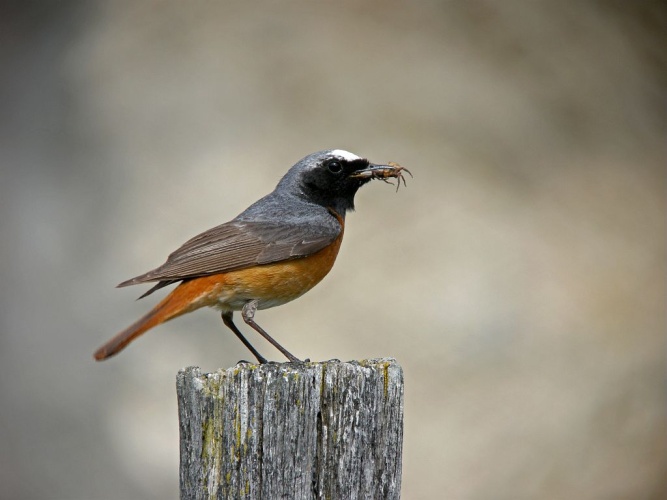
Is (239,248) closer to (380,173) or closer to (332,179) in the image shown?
(332,179)

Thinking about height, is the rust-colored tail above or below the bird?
below

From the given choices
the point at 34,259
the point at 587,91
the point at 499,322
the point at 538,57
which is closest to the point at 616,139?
the point at 587,91

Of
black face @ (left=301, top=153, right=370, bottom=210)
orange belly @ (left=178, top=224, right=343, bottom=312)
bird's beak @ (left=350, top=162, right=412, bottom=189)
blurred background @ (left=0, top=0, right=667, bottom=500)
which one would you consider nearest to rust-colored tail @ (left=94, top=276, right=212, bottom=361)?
orange belly @ (left=178, top=224, right=343, bottom=312)

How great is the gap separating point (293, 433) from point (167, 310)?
5.35 feet

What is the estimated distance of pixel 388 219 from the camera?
791 cm

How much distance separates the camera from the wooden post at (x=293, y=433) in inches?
127

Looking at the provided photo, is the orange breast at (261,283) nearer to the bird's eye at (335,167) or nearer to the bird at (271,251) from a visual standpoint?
the bird at (271,251)

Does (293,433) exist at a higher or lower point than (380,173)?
lower

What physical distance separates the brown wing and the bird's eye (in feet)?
1.49

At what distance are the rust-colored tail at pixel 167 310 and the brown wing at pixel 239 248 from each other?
2.6 inches

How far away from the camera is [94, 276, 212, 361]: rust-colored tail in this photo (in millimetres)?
4113

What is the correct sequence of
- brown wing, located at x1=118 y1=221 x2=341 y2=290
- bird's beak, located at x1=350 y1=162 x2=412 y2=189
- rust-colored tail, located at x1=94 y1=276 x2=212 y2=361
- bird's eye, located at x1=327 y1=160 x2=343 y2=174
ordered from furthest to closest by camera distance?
bird's eye, located at x1=327 y1=160 x2=343 y2=174, bird's beak, located at x1=350 y1=162 x2=412 y2=189, brown wing, located at x1=118 y1=221 x2=341 y2=290, rust-colored tail, located at x1=94 y1=276 x2=212 y2=361

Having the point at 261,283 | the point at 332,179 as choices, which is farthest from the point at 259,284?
the point at 332,179

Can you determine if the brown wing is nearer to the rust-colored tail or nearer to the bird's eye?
the rust-colored tail
